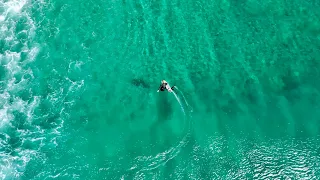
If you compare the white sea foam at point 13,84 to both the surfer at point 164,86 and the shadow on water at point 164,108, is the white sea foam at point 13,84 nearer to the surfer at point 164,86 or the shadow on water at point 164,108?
the shadow on water at point 164,108

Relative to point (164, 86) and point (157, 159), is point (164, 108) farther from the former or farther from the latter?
point (157, 159)

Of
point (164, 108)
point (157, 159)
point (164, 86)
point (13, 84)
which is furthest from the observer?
point (13, 84)

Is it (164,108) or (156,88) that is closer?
(164,108)

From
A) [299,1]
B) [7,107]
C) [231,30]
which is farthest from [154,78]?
[299,1]

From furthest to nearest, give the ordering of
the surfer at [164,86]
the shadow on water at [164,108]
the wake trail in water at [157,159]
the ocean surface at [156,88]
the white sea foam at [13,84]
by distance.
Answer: the shadow on water at [164,108], the surfer at [164,86], the white sea foam at [13,84], the ocean surface at [156,88], the wake trail in water at [157,159]

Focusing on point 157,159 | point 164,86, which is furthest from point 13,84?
point 157,159

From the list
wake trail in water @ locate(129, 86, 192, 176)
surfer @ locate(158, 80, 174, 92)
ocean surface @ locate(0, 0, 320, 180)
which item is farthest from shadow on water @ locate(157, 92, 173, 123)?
wake trail in water @ locate(129, 86, 192, 176)

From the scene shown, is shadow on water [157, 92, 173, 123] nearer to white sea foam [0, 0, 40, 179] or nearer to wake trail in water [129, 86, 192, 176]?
wake trail in water [129, 86, 192, 176]

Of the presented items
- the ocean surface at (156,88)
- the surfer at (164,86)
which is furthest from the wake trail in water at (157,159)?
the surfer at (164,86)
